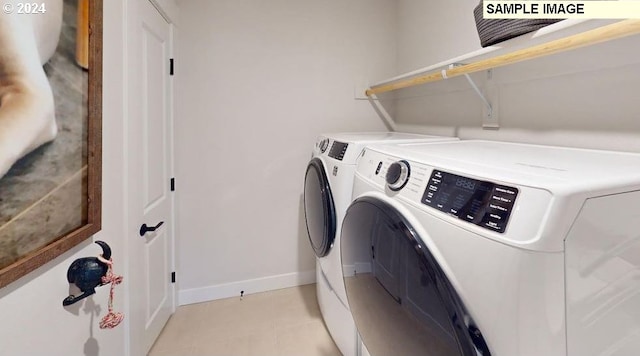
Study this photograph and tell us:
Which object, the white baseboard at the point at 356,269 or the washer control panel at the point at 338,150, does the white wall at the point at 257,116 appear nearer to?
the washer control panel at the point at 338,150

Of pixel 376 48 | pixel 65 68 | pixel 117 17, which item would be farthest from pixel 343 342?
pixel 376 48

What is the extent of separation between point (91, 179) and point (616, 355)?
139 cm

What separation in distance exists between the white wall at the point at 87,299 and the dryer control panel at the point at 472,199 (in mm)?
996

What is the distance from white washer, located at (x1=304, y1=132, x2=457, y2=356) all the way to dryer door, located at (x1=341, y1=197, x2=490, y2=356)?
25 centimetres

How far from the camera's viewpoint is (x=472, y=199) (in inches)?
25.2

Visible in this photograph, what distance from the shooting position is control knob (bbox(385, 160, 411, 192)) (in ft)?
2.83

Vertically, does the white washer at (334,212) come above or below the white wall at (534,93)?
below

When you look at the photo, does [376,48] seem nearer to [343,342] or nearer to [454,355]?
[343,342]

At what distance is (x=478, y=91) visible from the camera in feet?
5.27

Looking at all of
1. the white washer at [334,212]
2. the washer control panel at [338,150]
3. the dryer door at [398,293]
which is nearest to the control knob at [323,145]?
the white washer at [334,212]

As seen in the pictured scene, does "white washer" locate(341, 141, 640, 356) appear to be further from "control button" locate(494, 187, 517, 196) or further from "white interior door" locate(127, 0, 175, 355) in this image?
"white interior door" locate(127, 0, 175, 355)

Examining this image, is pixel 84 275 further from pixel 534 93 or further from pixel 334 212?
pixel 534 93

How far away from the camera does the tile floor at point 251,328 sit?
1.77 meters

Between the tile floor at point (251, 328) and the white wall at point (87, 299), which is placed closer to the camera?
the white wall at point (87, 299)
